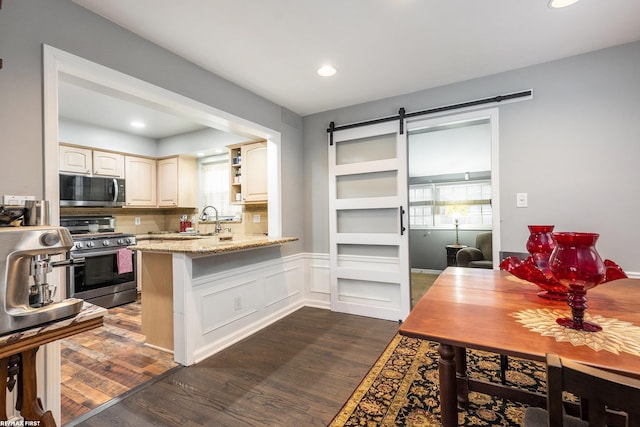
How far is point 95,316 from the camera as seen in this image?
1.18 meters

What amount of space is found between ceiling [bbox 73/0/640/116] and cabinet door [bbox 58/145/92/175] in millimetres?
2778

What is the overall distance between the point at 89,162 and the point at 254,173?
245 cm

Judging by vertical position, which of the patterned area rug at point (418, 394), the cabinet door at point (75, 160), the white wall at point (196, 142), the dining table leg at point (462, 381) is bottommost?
the patterned area rug at point (418, 394)

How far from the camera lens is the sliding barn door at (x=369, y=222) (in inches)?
125

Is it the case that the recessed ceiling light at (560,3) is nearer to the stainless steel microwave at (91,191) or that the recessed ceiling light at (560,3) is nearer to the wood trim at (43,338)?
the wood trim at (43,338)

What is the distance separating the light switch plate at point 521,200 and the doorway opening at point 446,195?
2200mm

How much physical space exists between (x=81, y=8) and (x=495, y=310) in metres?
2.80

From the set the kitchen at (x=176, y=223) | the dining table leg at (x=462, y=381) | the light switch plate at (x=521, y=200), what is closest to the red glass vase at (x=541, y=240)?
the dining table leg at (x=462, y=381)

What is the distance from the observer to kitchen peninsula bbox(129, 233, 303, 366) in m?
2.29

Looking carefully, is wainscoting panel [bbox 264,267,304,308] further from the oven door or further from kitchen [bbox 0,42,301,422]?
the oven door

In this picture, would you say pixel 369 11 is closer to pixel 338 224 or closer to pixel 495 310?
pixel 495 310

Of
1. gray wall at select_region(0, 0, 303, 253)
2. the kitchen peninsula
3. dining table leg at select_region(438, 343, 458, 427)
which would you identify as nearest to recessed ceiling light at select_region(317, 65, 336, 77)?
gray wall at select_region(0, 0, 303, 253)

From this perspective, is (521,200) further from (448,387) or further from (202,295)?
(202,295)

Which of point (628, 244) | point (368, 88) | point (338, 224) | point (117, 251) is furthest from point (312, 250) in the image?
point (628, 244)
